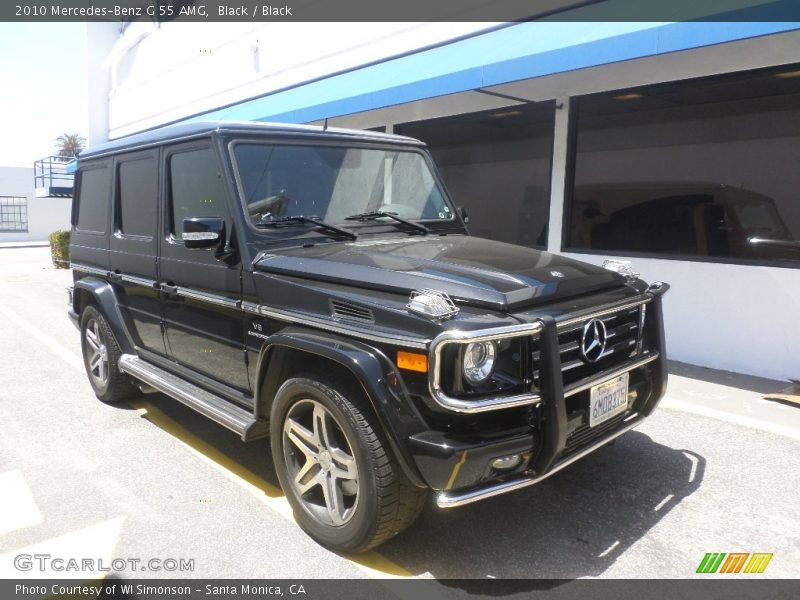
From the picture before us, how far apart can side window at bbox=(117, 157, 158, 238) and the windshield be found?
1.10m

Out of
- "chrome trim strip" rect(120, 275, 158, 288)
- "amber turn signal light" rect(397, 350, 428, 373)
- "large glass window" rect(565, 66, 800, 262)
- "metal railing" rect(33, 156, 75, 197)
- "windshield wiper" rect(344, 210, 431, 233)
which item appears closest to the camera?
"amber turn signal light" rect(397, 350, 428, 373)

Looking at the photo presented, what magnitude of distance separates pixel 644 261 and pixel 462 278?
463 centimetres

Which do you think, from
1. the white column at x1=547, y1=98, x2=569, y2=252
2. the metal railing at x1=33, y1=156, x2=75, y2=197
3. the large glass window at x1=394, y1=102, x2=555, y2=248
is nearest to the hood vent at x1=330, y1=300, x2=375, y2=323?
the white column at x1=547, y1=98, x2=569, y2=252

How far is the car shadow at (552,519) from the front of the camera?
2.93 m

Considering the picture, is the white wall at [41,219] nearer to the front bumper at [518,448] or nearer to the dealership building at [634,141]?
the dealership building at [634,141]

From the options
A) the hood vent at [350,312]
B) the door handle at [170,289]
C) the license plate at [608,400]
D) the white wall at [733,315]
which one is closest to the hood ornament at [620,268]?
the license plate at [608,400]

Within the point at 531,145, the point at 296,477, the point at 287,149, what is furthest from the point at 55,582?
the point at 531,145

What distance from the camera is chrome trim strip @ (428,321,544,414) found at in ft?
8.04

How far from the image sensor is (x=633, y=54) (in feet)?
18.1

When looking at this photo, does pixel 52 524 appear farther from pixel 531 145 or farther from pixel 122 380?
pixel 531 145

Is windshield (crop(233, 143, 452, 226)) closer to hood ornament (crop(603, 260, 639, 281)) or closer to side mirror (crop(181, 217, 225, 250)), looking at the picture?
side mirror (crop(181, 217, 225, 250))

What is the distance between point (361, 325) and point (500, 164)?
7.01m

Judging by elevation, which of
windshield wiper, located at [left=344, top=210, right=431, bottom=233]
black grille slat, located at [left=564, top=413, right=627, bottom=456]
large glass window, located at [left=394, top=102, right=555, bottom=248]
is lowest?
black grille slat, located at [left=564, top=413, right=627, bottom=456]

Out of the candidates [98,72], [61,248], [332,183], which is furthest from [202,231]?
[98,72]
